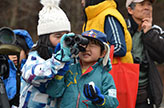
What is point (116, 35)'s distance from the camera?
3.60 meters

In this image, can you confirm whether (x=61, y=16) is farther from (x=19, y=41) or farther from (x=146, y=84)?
(x=146, y=84)

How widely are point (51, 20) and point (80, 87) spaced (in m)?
0.75

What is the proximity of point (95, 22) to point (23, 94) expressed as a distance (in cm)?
126

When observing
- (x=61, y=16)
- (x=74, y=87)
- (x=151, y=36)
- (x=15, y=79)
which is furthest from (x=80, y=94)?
(x=151, y=36)

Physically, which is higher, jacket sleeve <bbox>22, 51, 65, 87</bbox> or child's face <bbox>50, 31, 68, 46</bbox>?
child's face <bbox>50, 31, 68, 46</bbox>

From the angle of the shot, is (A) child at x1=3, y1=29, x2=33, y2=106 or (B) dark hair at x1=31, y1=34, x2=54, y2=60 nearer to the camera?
(B) dark hair at x1=31, y1=34, x2=54, y2=60

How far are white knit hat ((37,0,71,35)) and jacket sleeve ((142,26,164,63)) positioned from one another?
1.05 metres

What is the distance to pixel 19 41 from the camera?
3965mm

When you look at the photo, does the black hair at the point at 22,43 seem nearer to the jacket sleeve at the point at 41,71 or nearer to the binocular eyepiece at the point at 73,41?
the jacket sleeve at the point at 41,71

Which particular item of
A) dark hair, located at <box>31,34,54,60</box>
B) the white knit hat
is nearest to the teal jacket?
dark hair, located at <box>31,34,54,60</box>

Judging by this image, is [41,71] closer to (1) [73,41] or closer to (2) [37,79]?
(2) [37,79]

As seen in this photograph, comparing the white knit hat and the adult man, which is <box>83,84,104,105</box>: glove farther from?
the adult man

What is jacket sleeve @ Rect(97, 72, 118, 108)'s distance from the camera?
A: 2809 mm

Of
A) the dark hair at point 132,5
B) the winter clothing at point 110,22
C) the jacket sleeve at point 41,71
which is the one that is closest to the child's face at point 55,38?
the jacket sleeve at point 41,71
